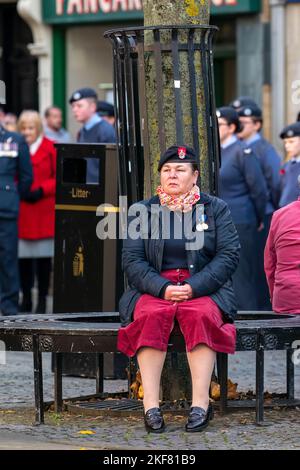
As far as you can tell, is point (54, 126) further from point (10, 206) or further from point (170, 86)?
point (170, 86)

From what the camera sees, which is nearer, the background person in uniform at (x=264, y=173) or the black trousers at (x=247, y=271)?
the black trousers at (x=247, y=271)

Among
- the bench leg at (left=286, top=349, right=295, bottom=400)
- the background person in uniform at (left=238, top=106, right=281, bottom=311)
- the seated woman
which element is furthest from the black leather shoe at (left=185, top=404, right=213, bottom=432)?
the background person in uniform at (left=238, top=106, right=281, bottom=311)

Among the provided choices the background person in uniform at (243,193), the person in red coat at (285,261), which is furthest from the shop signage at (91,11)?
the person in red coat at (285,261)

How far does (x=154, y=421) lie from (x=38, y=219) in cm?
751

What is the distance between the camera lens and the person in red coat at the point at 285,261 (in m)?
9.38

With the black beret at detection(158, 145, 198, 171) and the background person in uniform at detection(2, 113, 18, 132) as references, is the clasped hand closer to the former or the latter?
the black beret at detection(158, 145, 198, 171)

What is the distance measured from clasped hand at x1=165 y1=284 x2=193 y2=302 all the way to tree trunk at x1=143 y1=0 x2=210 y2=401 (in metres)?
0.80

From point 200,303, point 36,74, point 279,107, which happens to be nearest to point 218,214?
point 200,303

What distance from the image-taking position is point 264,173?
14.5 metres

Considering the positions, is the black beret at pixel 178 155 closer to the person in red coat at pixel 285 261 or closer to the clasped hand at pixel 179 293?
the clasped hand at pixel 179 293

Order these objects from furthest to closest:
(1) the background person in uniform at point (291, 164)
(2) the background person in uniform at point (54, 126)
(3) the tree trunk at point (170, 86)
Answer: (2) the background person in uniform at point (54, 126) < (1) the background person in uniform at point (291, 164) < (3) the tree trunk at point (170, 86)

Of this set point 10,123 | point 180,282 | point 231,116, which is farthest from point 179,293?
point 10,123

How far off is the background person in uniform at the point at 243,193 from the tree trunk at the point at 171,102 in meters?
4.51
